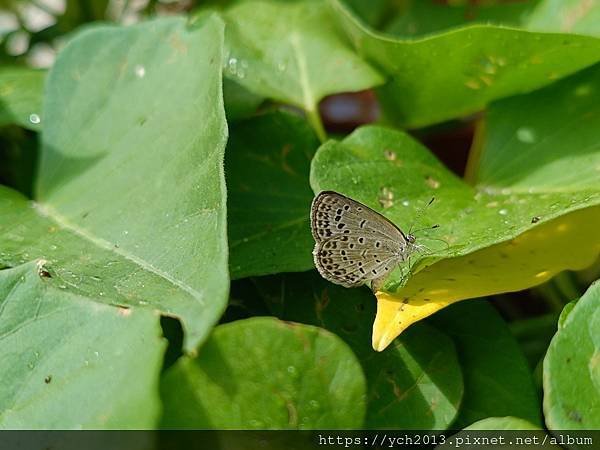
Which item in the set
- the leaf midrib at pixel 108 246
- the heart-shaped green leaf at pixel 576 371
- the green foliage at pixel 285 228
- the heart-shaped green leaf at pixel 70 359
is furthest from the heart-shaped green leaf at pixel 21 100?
the heart-shaped green leaf at pixel 576 371

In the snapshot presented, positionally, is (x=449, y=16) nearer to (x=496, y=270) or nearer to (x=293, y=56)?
(x=293, y=56)

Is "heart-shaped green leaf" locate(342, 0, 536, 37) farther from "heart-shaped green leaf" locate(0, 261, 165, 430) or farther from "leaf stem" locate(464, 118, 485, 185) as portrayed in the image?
Answer: "heart-shaped green leaf" locate(0, 261, 165, 430)

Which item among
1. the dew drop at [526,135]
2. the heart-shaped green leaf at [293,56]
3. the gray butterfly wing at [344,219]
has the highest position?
the gray butterfly wing at [344,219]

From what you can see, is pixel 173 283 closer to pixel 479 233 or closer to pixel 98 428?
pixel 98 428

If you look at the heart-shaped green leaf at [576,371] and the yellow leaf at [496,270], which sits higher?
the heart-shaped green leaf at [576,371]

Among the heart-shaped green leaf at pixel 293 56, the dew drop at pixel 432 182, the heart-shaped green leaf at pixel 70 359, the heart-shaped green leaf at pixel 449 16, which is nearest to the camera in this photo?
the heart-shaped green leaf at pixel 70 359

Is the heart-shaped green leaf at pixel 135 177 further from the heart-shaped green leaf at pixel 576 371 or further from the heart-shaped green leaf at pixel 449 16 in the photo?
the heart-shaped green leaf at pixel 449 16

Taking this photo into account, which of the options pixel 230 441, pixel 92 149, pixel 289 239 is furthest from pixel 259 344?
pixel 92 149
